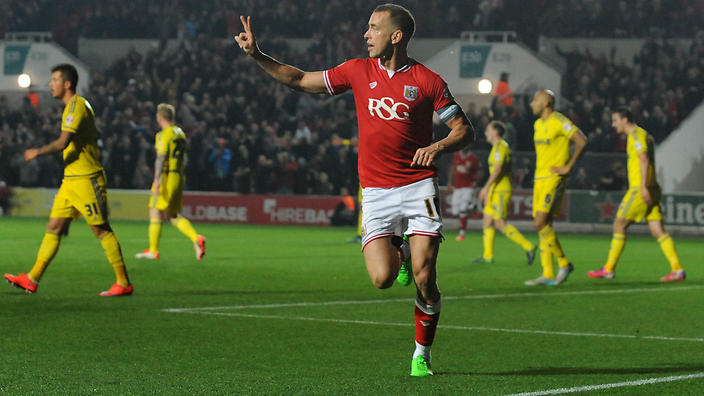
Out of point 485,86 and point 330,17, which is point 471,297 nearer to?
point 485,86

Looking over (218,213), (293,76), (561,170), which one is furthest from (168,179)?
(218,213)

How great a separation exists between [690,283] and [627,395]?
28.4 ft

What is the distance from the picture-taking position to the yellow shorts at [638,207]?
1505 centimetres

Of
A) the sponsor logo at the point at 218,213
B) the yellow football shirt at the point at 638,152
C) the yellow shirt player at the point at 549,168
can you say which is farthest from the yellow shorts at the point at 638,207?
the sponsor logo at the point at 218,213

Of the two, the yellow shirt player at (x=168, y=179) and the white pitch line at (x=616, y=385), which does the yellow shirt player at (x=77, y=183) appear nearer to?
the yellow shirt player at (x=168, y=179)

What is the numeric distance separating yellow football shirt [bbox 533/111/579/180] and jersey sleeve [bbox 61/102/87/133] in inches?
216

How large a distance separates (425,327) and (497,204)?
1036cm

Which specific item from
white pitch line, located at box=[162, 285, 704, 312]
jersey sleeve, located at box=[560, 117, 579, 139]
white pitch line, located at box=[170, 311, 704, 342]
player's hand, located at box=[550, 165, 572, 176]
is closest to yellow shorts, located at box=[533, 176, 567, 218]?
player's hand, located at box=[550, 165, 572, 176]

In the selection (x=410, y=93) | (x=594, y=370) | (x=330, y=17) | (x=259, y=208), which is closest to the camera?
(x=410, y=93)

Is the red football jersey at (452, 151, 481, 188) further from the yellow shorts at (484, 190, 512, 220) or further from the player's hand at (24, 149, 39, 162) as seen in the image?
the player's hand at (24, 149, 39, 162)

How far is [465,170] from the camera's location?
25.4m

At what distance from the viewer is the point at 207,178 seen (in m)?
31.8

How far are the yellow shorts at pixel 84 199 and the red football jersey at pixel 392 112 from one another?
4995 mm

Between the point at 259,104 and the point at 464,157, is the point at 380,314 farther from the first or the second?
the point at 259,104
